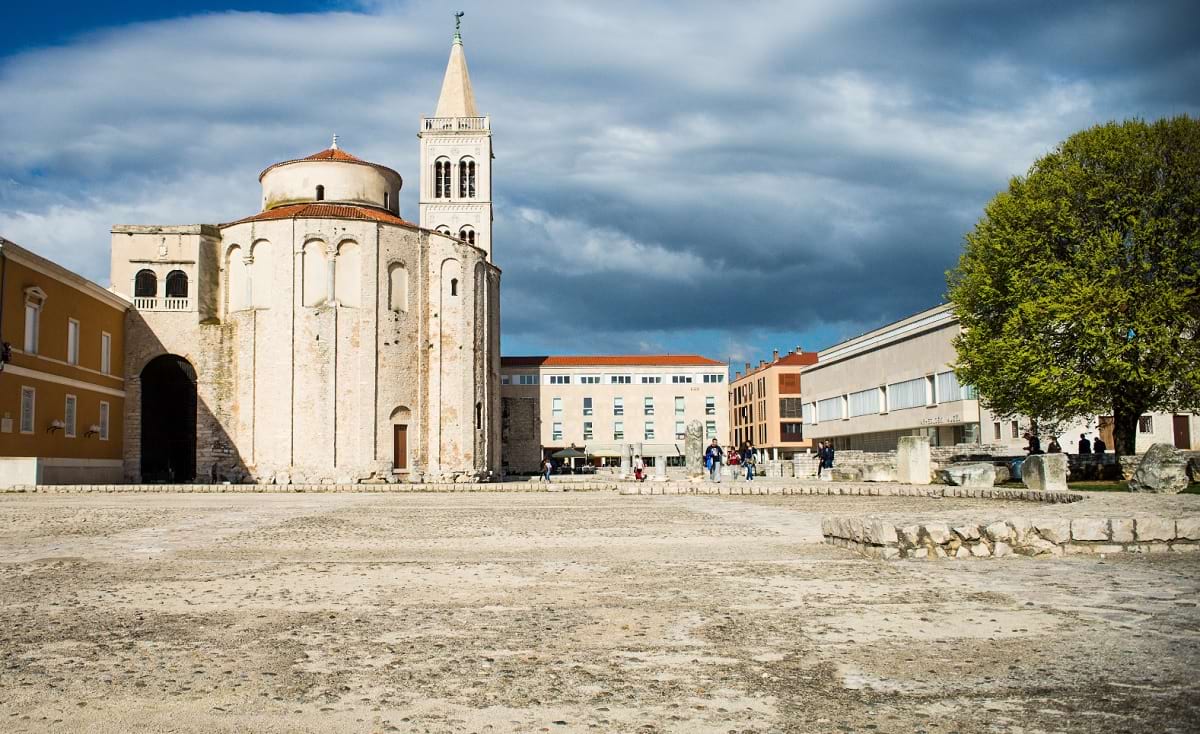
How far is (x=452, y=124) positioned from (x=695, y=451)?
40.0 m

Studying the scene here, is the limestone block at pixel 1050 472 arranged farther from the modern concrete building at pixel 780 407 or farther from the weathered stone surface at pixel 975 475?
the modern concrete building at pixel 780 407

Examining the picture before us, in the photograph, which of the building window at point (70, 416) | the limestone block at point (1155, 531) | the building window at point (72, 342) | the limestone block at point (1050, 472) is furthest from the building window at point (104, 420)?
the limestone block at point (1155, 531)

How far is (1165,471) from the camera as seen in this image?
19.9 meters

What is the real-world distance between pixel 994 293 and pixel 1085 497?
12796 millimetres

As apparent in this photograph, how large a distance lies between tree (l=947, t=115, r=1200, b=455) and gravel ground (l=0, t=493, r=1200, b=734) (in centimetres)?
1936

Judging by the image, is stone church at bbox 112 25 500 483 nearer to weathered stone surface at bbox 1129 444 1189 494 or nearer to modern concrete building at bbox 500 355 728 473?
weathered stone surface at bbox 1129 444 1189 494

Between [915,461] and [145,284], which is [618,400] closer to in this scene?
[145,284]

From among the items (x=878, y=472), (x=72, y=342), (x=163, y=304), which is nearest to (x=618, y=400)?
(x=163, y=304)

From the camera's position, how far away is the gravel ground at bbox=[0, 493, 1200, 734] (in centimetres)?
446

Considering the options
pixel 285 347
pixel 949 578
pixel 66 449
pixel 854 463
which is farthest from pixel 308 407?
pixel 949 578

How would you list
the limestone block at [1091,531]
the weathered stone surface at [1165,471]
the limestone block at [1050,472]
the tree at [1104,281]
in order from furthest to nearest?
1. the tree at [1104,281]
2. the limestone block at [1050,472]
3. the weathered stone surface at [1165,471]
4. the limestone block at [1091,531]

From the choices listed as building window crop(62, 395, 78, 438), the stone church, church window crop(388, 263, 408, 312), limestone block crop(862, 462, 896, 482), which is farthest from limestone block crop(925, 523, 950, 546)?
church window crop(388, 263, 408, 312)

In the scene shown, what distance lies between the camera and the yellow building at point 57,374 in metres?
34.1

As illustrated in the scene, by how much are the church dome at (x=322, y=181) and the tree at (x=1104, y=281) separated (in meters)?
36.0
